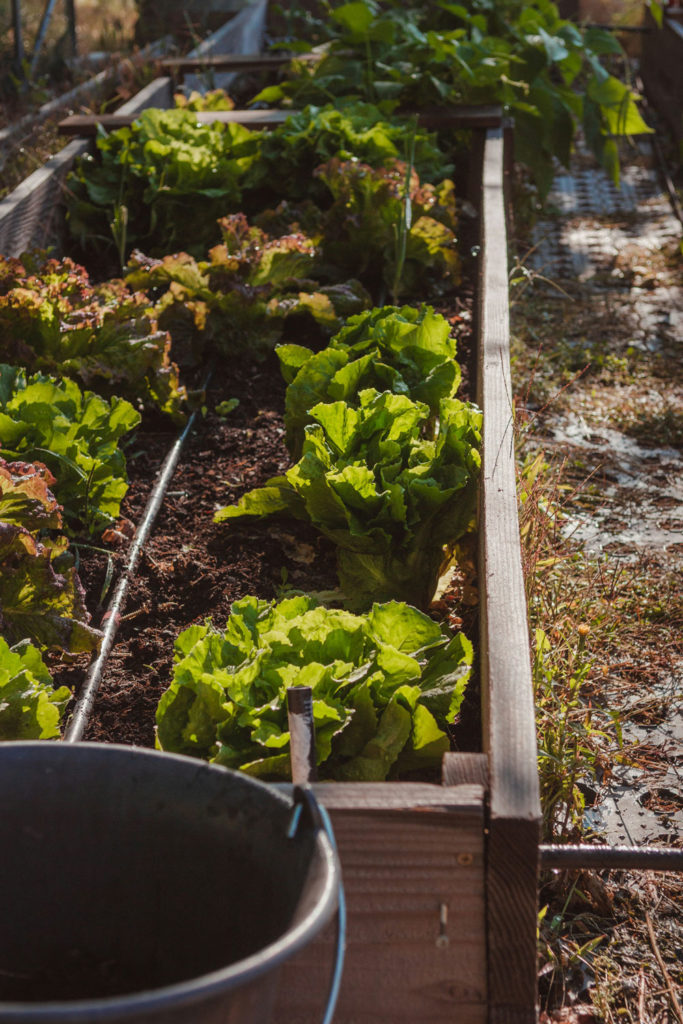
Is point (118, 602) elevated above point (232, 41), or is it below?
below

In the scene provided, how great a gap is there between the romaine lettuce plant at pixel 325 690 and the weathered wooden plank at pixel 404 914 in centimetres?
30

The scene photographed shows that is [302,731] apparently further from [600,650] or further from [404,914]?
[600,650]

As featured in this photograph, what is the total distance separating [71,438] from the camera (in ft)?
9.15

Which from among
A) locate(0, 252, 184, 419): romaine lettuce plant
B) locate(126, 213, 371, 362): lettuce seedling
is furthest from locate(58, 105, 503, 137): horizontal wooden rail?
locate(0, 252, 184, 419): romaine lettuce plant

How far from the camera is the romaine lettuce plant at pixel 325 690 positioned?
74.1 inches

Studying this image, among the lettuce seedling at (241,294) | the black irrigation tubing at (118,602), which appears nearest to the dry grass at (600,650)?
the lettuce seedling at (241,294)

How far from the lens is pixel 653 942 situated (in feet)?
7.34

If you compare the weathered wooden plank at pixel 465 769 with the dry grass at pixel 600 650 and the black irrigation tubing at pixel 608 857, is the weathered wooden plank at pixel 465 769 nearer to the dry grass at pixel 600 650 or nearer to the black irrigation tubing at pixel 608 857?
the black irrigation tubing at pixel 608 857

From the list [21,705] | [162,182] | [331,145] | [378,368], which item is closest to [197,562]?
[378,368]

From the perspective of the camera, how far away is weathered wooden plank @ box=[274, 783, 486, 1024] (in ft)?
5.03

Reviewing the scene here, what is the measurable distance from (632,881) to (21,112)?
716cm

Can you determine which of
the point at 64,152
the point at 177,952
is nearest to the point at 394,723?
the point at 177,952

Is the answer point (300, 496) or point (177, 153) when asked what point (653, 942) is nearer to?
point (300, 496)

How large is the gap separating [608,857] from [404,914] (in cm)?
42
